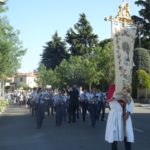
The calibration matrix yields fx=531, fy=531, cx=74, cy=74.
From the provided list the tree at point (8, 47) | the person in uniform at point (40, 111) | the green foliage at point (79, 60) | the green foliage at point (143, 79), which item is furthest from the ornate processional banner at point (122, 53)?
the green foliage at point (79, 60)

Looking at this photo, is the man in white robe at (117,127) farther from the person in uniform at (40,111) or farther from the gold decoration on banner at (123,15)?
the person in uniform at (40,111)

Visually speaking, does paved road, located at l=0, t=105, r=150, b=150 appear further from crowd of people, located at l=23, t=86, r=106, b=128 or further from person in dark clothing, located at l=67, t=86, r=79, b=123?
person in dark clothing, located at l=67, t=86, r=79, b=123

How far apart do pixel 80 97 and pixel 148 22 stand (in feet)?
159

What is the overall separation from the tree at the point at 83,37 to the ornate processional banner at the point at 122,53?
87.8 m

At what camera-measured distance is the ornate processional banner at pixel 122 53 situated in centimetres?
1251

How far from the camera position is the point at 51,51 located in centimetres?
10994

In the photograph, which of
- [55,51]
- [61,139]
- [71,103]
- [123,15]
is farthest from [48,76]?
[123,15]

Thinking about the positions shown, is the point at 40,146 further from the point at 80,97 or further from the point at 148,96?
the point at 148,96

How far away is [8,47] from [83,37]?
207 ft

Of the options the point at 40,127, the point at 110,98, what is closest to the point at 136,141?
the point at 110,98

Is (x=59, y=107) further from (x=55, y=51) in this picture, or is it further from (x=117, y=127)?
(x=55, y=51)

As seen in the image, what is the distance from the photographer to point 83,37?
102m

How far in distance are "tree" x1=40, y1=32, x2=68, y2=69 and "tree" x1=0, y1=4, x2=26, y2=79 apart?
63470 millimetres

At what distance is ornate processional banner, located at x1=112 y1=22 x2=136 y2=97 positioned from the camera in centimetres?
1251
